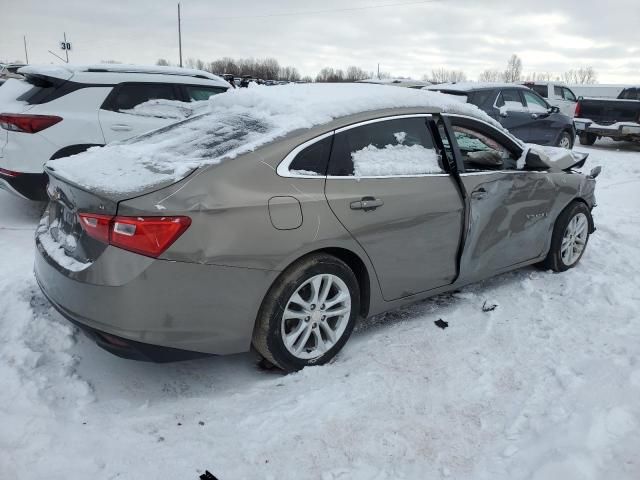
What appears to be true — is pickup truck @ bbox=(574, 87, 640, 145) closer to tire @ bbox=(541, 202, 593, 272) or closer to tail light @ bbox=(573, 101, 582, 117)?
tail light @ bbox=(573, 101, 582, 117)

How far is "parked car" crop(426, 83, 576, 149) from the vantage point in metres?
10.2

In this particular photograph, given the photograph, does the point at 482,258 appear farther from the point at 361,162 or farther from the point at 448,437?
the point at 448,437

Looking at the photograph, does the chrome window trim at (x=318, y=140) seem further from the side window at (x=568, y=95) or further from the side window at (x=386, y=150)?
the side window at (x=568, y=95)

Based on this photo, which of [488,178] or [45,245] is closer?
[45,245]

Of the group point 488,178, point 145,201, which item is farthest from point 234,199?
point 488,178

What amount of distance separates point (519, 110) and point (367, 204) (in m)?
9.16

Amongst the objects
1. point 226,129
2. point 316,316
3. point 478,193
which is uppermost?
point 226,129

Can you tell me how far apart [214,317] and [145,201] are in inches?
25.8

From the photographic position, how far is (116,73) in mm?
6094

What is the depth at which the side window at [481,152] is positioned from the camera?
12.7 ft

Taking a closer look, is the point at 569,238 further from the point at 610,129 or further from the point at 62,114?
the point at 610,129

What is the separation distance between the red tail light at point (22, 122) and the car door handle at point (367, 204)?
4.00 metres

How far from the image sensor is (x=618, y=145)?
1608cm

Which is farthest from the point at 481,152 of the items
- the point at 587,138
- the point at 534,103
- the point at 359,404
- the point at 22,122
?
the point at 587,138
